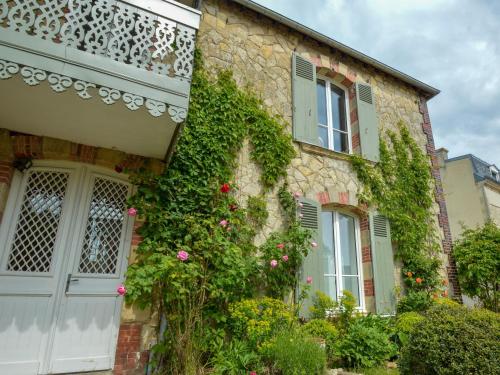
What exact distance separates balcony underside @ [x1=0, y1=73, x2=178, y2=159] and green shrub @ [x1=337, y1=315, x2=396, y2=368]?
3.56 meters

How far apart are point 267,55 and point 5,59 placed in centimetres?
412

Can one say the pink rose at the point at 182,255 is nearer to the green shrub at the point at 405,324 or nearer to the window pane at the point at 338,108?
the green shrub at the point at 405,324

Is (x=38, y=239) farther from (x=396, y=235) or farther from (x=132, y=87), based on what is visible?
(x=396, y=235)

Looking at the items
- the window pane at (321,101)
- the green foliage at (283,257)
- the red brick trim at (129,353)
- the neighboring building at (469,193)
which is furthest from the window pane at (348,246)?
the neighboring building at (469,193)

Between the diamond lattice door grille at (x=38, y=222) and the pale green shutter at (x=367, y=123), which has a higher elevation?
the pale green shutter at (x=367, y=123)

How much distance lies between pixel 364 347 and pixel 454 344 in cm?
147

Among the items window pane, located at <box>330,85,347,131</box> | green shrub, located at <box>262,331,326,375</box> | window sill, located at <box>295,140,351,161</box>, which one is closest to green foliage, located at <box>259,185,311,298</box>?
green shrub, located at <box>262,331,326,375</box>

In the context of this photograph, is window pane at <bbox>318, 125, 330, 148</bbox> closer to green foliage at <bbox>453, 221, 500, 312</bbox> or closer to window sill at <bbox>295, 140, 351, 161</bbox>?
window sill at <bbox>295, 140, 351, 161</bbox>

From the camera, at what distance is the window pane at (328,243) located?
5112 mm

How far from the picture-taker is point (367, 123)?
20.3 ft

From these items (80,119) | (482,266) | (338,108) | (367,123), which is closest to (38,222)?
(80,119)

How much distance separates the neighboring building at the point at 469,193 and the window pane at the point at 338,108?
299 inches

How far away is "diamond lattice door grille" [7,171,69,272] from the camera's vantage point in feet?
10.8

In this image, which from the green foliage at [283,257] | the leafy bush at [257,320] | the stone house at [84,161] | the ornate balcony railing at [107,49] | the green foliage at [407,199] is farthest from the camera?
the green foliage at [407,199]
